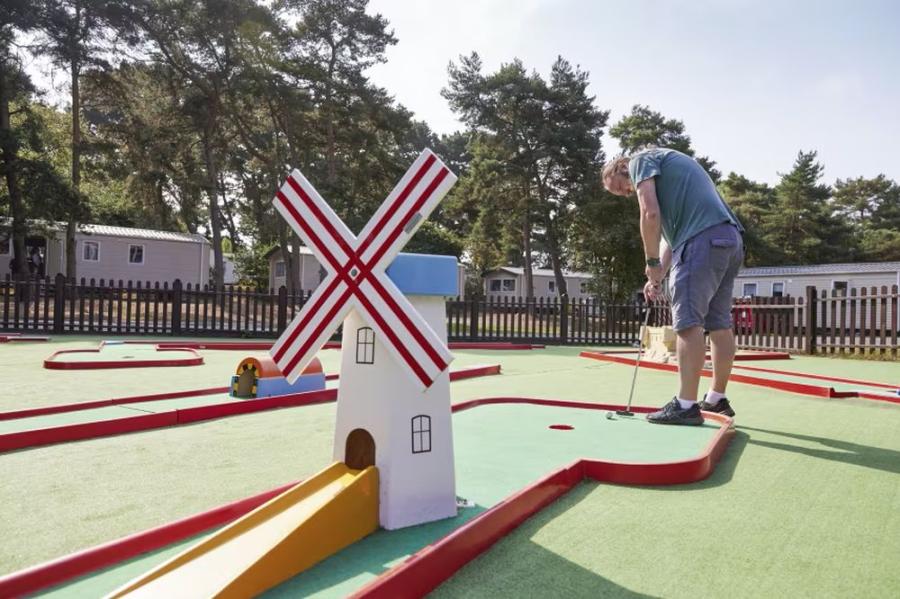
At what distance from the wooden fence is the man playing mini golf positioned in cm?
1033

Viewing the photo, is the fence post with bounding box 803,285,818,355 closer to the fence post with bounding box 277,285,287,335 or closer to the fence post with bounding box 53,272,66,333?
the fence post with bounding box 277,285,287,335

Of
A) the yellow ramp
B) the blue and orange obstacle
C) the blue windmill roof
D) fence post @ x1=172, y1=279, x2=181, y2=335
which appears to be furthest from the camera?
fence post @ x1=172, y1=279, x2=181, y2=335

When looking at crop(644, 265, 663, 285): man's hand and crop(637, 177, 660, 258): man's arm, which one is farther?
crop(644, 265, 663, 285): man's hand

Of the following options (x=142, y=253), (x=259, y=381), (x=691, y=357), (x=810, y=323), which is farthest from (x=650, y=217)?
(x=142, y=253)

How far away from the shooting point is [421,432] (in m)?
1.92

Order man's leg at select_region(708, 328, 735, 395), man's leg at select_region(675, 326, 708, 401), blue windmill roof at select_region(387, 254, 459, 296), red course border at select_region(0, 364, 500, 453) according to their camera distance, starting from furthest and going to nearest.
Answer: man's leg at select_region(708, 328, 735, 395) < man's leg at select_region(675, 326, 708, 401) < red course border at select_region(0, 364, 500, 453) < blue windmill roof at select_region(387, 254, 459, 296)

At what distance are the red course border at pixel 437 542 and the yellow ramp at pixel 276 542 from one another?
0.24 meters

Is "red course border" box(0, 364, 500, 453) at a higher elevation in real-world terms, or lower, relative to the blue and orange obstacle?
lower

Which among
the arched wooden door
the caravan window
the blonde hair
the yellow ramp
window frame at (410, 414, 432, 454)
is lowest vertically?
the yellow ramp

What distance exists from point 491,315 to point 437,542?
47.9ft

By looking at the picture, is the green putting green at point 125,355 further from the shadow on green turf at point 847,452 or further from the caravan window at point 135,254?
the caravan window at point 135,254

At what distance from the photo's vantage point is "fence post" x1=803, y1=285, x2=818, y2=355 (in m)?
13.0

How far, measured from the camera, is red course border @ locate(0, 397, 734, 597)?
151cm

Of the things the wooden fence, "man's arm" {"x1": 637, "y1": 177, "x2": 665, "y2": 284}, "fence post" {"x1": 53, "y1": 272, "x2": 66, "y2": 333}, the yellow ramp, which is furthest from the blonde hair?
"fence post" {"x1": 53, "y1": 272, "x2": 66, "y2": 333}
